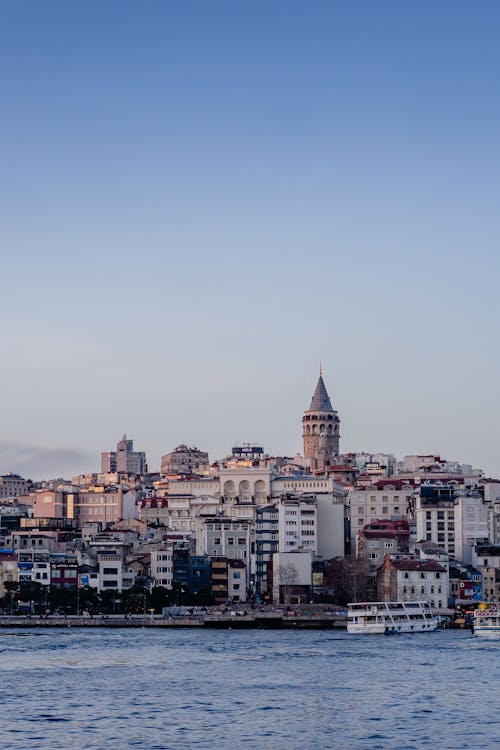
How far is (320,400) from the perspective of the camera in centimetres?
11700

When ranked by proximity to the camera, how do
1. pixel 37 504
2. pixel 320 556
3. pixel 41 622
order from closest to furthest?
pixel 41 622, pixel 320 556, pixel 37 504

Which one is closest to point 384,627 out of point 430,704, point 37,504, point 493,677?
point 493,677

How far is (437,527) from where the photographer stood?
7262cm

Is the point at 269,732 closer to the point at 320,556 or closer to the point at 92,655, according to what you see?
the point at 92,655

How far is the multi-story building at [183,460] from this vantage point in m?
127

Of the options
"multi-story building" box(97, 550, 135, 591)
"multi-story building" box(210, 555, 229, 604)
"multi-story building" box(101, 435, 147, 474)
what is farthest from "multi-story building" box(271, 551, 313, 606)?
"multi-story building" box(101, 435, 147, 474)

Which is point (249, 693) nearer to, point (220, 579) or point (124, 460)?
point (220, 579)

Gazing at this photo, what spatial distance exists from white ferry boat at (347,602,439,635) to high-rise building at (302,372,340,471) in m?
58.2

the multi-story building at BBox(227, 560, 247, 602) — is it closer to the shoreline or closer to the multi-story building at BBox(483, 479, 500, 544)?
the shoreline

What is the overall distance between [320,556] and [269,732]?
1778 inches

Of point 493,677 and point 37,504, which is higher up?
point 37,504

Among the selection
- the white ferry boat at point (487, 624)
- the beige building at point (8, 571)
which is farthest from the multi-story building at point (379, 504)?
the white ferry boat at point (487, 624)

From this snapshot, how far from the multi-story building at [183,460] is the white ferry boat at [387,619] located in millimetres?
70138

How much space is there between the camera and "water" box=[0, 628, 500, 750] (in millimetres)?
26516
